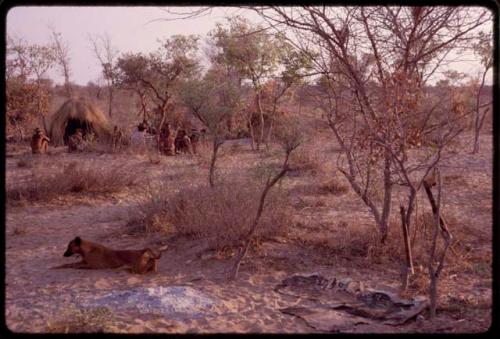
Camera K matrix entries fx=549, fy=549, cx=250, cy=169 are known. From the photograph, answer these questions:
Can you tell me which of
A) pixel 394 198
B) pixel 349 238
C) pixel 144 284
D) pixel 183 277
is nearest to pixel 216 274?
pixel 183 277

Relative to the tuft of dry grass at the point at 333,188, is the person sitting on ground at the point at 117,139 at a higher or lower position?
higher

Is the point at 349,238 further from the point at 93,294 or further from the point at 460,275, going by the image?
the point at 93,294

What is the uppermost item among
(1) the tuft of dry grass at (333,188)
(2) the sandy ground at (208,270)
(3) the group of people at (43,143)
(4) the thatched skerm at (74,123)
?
(4) the thatched skerm at (74,123)

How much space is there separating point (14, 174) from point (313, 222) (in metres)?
7.41

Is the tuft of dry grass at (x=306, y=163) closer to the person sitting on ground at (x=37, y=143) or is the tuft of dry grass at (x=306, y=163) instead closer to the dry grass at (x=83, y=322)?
the person sitting on ground at (x=37, y=143)

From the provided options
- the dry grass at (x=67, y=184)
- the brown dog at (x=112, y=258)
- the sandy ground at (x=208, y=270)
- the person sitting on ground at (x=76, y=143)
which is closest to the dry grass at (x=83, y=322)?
the sandy ground at (x=208, y=270)

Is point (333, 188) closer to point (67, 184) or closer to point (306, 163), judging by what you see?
point (306, 163)

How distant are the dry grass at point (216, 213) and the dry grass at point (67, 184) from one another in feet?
8.12

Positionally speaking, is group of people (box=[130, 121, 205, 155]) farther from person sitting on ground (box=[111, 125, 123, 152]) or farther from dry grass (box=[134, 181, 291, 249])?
dry grass (box=[134, 181, 291, 249])

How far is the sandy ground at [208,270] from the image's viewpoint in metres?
4.41

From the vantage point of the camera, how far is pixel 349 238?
6551 millimetres

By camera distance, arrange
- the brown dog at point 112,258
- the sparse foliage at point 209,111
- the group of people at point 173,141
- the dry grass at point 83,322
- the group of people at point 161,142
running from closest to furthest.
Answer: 1. the dry grass at point 83,322
2. the brown dog at point 112,258
3. the sparse foliage at point 209,111
4. the group of people at point 161,142
5. the group of people at point 173,141
